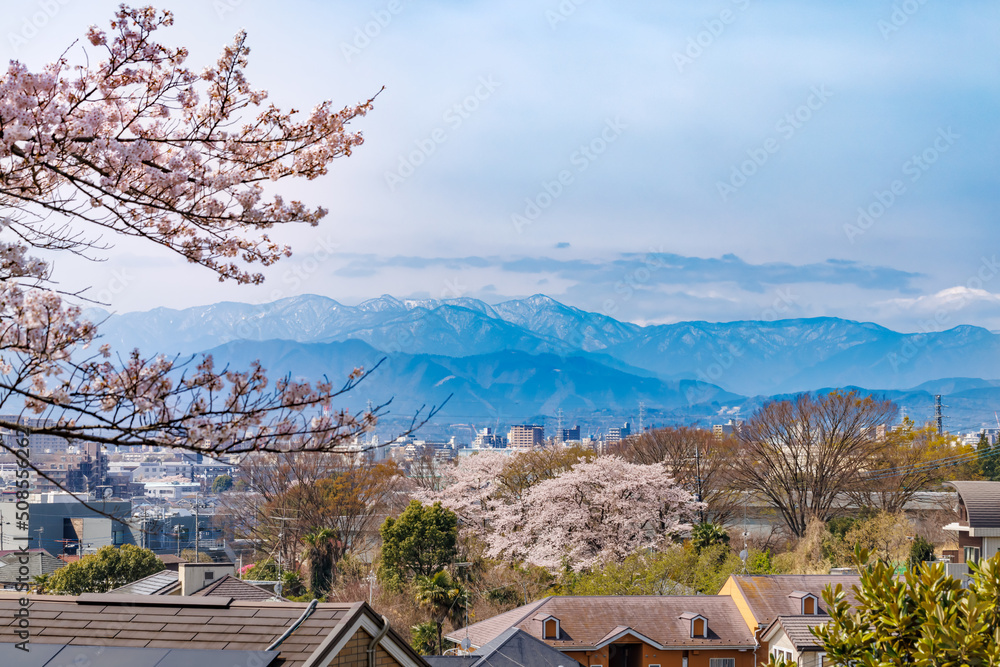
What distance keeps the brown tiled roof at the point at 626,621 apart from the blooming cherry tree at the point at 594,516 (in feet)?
27.7

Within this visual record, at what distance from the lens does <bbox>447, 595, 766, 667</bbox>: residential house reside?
87.4 ft

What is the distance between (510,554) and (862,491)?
19.1 m

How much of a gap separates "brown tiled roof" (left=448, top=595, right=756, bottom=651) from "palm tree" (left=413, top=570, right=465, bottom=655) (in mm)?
2708

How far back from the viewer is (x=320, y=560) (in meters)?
38.2

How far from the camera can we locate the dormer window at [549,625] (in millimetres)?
26234

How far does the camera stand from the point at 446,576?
30.6 metres

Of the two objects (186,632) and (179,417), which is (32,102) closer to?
(179,417)

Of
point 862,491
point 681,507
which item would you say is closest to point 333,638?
point 681,507

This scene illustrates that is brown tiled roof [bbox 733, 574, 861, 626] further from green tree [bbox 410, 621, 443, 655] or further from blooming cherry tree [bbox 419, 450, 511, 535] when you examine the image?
blooming cherry tree [bbox 419, 450, 511, 535]

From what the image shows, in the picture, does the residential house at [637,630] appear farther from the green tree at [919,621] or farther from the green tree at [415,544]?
the green tree at [919,621]

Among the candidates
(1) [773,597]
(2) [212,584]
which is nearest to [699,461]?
(1) [773,597]

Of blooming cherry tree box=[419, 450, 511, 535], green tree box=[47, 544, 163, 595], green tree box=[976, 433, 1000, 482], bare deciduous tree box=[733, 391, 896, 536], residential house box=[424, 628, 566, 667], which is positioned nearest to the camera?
residential house box=[424, 628, 566, 667]

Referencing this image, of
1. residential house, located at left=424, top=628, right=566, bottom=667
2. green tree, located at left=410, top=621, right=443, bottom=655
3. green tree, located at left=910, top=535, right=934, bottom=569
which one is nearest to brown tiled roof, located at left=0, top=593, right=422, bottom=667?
residential house, located at left=424, top=628, right=566, bottom=667

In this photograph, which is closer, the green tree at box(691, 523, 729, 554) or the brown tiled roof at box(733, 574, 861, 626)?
the brown tiled roof at box(733, 574, 861, 626)
